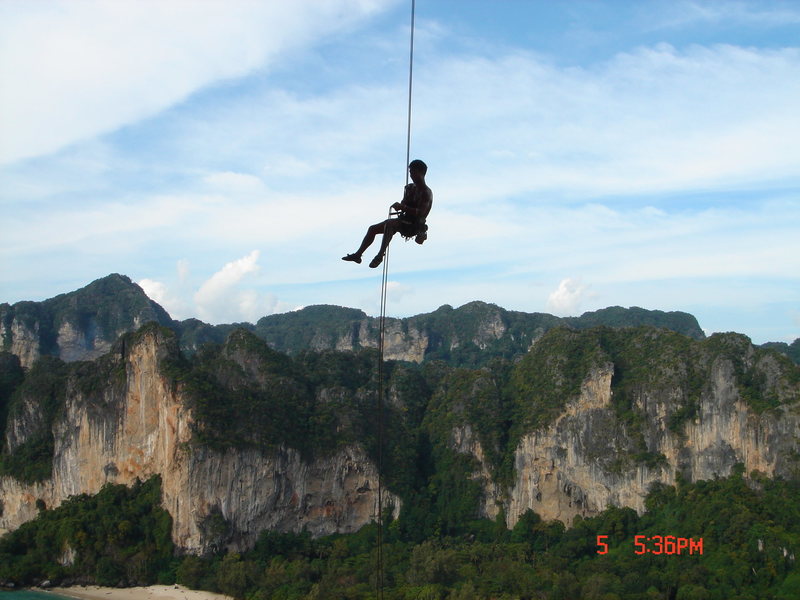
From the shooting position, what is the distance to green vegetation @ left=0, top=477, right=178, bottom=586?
107ft

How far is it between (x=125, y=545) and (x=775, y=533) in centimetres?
2598

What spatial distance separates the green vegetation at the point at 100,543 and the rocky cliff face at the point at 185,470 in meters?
0.84

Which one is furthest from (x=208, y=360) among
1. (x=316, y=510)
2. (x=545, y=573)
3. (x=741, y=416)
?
(x=741, y=416)

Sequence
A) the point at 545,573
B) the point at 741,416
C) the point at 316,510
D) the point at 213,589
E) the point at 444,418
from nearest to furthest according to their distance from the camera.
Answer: the point at 545,573 < the point at 213,589 < the point at 741,416 < the point at 316,510 < the point at 444,418

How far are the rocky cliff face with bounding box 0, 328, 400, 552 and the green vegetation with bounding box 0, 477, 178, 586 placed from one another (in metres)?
0.84

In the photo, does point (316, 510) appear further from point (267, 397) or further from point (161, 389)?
point (161, 389)

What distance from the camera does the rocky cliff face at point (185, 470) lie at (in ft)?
112

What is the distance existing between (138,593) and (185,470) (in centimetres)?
515

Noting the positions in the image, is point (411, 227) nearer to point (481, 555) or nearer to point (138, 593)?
point (481, 555)

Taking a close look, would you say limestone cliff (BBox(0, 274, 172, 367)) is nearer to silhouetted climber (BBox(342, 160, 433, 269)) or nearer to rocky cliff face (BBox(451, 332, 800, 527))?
rocky cliff face (BBox(451, 332, 800, 527))

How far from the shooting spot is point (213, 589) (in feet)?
102

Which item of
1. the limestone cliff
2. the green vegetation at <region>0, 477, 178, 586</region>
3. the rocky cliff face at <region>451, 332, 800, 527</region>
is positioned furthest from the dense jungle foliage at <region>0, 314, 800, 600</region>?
the limestone cliff
